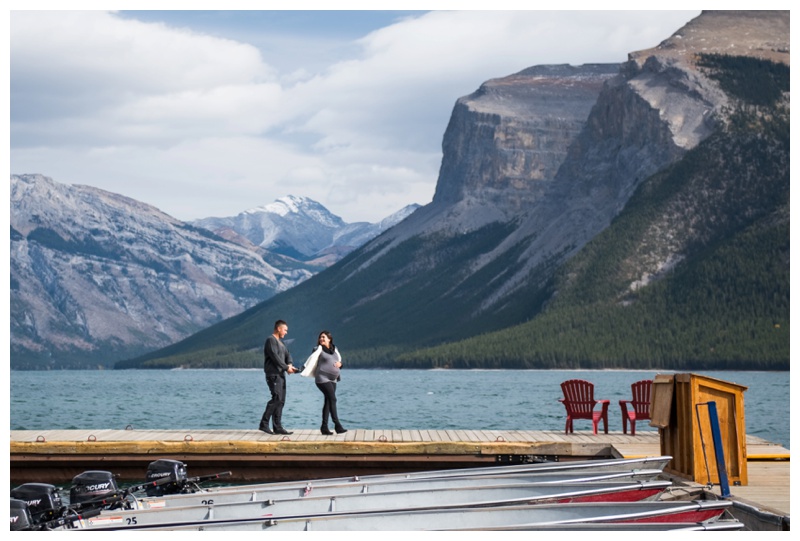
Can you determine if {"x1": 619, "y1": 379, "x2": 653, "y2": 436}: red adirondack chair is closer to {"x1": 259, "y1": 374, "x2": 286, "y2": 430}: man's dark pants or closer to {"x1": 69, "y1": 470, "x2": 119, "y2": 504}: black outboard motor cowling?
{"x1": 259, "y1": 374, "x2": 286, "y2": 430}: man's dark pants

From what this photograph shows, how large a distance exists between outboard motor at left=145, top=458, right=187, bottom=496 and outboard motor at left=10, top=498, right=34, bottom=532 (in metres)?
3.22

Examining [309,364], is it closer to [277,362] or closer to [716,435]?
[277,362]

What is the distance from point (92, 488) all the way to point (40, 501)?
4.21 feet

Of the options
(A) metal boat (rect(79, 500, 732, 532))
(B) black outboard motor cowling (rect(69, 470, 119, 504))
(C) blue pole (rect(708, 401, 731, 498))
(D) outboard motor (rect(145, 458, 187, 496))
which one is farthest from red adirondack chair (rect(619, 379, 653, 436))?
(B) black outboard motor cowling (rect(69, 470, 119, 504))

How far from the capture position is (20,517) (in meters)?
14.2

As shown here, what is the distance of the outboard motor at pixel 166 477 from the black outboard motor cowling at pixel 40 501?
8.72 ft

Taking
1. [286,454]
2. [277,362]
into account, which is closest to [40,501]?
[286,454]

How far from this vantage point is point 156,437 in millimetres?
22406

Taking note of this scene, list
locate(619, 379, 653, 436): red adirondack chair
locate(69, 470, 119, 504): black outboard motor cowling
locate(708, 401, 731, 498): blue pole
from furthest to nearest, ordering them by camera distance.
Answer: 1. locate(619, 379, 653, 436): red adirondack chair
2. locate(69, 470, 119, 504): black outboard motor cowling
3. locate(708, 401, 731, 498): blue pole

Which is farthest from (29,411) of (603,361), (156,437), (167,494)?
(603,361)

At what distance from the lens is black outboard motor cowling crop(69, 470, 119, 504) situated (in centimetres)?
1598
